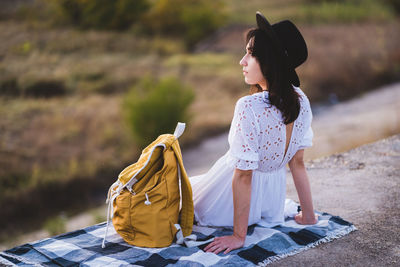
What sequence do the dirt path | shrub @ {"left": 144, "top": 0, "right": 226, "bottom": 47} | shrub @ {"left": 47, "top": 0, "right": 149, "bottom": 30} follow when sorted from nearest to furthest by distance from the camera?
1. the dirt path
2. shrub @ {"left": 47, "top": 0, "right": 149, "bottom": 30}
3. shrub @ {"left": 144, "top": 0, "right": 226, "bottom": 47}

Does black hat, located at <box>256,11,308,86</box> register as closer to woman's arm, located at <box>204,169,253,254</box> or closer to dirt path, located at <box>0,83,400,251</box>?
woman's arm, located at <box>204,169,253,254</box>

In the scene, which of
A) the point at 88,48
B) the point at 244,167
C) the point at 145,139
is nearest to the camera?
the point at 244,167

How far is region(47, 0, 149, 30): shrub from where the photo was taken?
533 inches

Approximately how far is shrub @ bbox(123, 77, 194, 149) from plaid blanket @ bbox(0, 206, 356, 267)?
519 centimetres

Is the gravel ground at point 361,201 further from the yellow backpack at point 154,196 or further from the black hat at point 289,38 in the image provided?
the black hat at point 289,38

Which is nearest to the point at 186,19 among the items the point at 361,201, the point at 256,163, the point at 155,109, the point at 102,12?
the point at 102,12

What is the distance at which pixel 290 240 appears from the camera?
233cm

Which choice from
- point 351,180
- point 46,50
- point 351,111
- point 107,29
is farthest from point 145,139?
point 107,29

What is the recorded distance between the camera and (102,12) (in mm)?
13992

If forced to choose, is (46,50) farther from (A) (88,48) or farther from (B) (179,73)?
(B) (179,73)

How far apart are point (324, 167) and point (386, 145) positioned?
84 centimetres

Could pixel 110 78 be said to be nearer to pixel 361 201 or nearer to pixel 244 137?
pixel 361 201

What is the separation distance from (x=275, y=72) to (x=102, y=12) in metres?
12.9

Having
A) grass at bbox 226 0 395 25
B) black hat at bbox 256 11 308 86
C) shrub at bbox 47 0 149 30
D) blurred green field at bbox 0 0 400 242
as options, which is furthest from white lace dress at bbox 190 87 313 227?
grass at bbox 226 0 395 25
